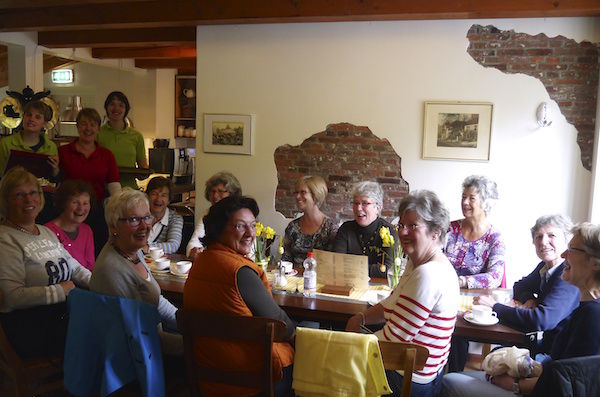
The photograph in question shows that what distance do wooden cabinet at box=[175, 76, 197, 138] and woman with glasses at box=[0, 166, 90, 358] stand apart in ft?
20.9

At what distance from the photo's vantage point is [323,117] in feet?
15.4

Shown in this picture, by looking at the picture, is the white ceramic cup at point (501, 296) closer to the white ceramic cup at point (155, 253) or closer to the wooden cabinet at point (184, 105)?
the white ceramic cup at point (155, 253)

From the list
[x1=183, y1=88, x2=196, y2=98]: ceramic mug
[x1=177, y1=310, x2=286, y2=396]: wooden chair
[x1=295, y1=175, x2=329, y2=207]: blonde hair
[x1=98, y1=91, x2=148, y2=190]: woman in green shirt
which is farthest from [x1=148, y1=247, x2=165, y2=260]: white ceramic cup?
[x1=183, y1=88, x2=196, y2=98]: ceramic mug

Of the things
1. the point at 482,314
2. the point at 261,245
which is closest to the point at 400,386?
the point at 482,314

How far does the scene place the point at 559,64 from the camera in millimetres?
4152

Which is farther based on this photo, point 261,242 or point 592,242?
point 261,242

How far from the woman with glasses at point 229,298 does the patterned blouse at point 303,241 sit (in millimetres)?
1463

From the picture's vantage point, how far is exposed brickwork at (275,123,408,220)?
4.57 metres

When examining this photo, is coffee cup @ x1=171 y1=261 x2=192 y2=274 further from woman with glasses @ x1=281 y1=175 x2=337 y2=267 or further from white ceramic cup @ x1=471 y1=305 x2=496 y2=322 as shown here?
white ceramic cup @ x1=471 y1=305 x2=496 y2=322

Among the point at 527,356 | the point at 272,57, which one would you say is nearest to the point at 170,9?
the point at 272,57

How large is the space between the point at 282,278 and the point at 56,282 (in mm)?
1197

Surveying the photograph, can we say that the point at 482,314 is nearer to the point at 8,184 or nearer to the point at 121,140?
the point at 8,184

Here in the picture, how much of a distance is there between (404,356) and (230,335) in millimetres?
617

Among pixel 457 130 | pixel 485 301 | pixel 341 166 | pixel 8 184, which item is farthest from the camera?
pixel 341 166
